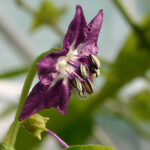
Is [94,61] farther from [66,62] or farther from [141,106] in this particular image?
[141,106]

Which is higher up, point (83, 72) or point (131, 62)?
point (83, 72)

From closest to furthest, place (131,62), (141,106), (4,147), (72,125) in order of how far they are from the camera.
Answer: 1. (4,147)
2. (131,62)
3. (72,125)
4. (141,106)

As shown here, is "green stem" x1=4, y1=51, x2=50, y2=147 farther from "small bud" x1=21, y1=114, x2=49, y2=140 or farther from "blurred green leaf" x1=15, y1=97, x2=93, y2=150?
"blurred green leaf" x1=15, y1=97, x2=93, y2=150

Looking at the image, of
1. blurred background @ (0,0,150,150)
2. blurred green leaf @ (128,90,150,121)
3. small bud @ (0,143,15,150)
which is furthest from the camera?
blurred green leaf @ (128,90,150,121)

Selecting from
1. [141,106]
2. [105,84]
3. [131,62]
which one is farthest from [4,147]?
[141,106]

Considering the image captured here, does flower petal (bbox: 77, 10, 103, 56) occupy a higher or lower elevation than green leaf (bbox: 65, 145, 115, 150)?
higher

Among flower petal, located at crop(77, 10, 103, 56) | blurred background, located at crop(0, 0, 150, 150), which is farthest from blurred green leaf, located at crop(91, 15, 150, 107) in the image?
flower petal, located at crop(77, 10, 103, 56)
